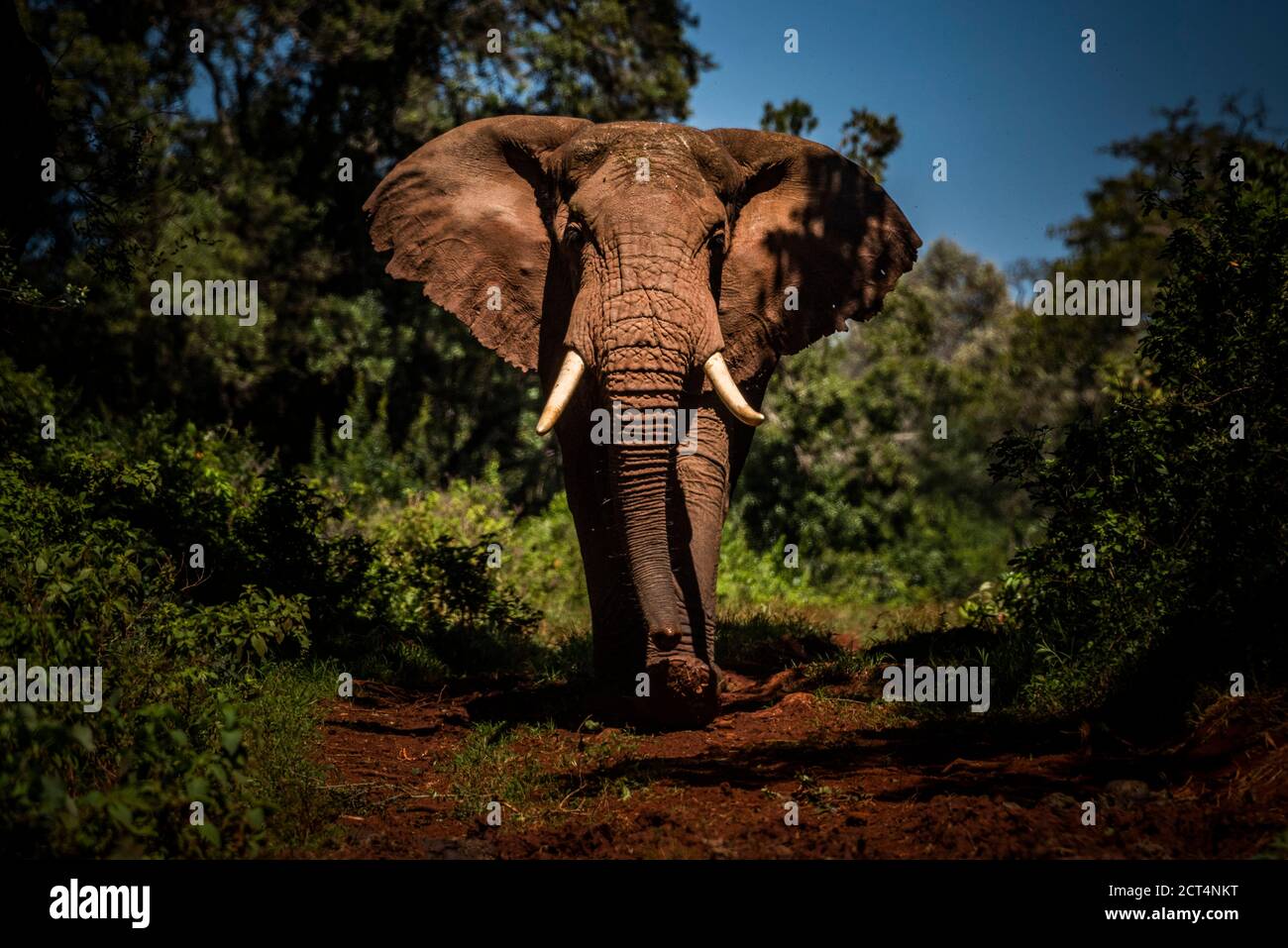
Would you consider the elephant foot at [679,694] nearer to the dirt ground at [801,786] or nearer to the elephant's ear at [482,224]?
the dirt ground at [801,786]

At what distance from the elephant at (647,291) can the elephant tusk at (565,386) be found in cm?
1

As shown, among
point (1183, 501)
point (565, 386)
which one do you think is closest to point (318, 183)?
point (565, 386)

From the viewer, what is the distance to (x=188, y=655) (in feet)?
22.1

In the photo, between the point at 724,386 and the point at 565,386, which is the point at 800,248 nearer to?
the point at 724,386

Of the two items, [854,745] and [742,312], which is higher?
[742,312]

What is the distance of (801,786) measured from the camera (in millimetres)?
6012

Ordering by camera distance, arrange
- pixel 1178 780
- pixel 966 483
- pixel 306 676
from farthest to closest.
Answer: pixel 966 483, pixel 306 676, pixel 1178 780

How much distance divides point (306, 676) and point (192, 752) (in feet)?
10.5

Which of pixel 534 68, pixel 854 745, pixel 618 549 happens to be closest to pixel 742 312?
pixel 618 549

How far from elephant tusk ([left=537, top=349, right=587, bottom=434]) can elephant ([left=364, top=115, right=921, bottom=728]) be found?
0.05 feet

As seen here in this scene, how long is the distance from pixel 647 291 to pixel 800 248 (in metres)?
1.94

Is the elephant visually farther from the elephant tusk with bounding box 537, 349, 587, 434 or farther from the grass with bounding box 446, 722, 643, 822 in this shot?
the grass with bounding box 446, 722, 643, 822
